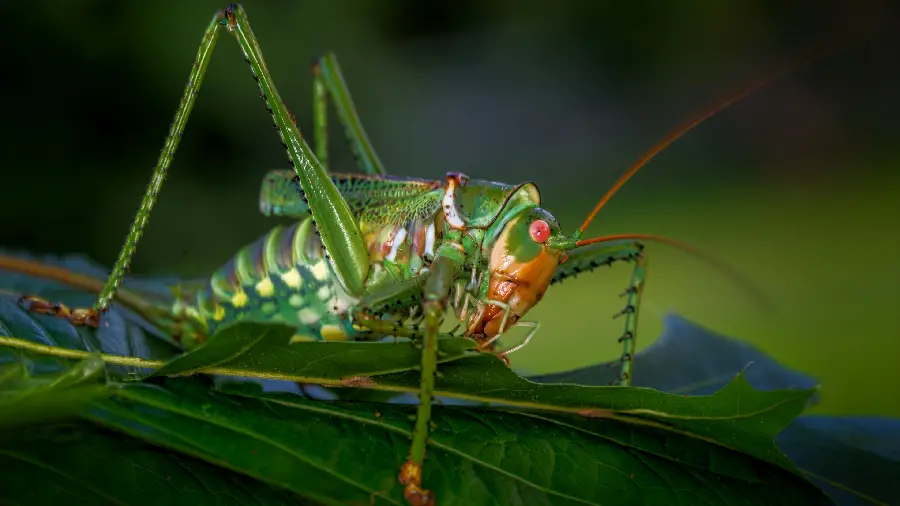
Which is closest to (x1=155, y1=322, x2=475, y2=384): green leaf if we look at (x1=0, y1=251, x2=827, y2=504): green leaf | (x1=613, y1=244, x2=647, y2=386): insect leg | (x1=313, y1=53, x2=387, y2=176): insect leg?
(x1=0, y1=251, x2=827, y2=504): green leaf

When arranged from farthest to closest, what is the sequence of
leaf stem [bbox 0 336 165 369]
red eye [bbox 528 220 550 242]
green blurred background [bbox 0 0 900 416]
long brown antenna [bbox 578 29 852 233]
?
green blurred background [bbox 0 0 900 416] → red eye [bbox 528 220 550 242] → long brown antenna [bbox 578 29 852 233] → leaf stem [bbox 0 336 165 369]

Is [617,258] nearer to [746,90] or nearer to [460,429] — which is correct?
[746,90]

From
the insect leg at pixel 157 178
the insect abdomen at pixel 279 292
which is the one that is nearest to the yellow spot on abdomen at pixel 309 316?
the insect abdomen at pixel 279 292

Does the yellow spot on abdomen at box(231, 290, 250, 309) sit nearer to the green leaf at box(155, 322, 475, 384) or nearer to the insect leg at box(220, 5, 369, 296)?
the insect leg at box(220, 5, 369, 296)

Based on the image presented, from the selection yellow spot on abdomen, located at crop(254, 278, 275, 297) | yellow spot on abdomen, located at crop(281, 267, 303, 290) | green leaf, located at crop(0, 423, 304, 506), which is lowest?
green leaf, located at crop(0, 423, 304, 506)

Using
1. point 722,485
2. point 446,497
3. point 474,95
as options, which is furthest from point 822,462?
point 474,95

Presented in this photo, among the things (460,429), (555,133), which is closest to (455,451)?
(460,429)

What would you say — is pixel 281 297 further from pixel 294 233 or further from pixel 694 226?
pixel 694 226
